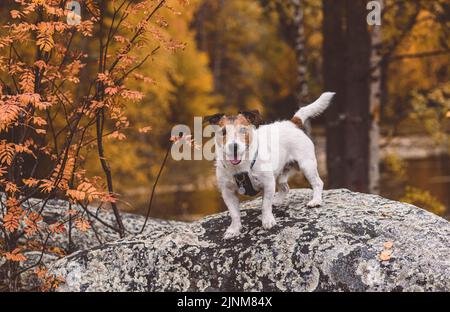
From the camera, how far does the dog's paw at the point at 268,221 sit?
5.59m

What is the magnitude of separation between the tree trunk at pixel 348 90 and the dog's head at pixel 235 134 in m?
5.91

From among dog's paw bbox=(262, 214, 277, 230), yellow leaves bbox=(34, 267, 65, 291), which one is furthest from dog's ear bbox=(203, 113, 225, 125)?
yellow leaves bbox=(34, 267, 65, 291)

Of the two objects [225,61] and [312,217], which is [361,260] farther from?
[225,61]

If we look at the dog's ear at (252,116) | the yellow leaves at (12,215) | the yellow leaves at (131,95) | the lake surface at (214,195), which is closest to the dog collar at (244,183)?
the dog's ear at (252,116)

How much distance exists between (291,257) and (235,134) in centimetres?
124

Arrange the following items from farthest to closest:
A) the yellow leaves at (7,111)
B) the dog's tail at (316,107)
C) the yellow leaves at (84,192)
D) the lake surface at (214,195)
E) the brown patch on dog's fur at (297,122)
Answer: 1. the lake surface at (214,195)
2. the dog's tail at (316,107)
3. the brown patch on dog's fur at (297,122)
4. the yellow leaves at (84,192)
5. the yellow leaves at (7,111)

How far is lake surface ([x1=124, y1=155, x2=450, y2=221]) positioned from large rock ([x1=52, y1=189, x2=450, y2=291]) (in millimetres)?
12877

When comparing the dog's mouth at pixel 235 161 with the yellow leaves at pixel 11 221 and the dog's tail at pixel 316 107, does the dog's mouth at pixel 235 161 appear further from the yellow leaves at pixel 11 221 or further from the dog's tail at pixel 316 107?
the yellow leaves at pixel 11 221

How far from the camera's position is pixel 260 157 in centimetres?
555

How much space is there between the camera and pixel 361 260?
16.4 ft

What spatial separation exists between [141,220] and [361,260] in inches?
172

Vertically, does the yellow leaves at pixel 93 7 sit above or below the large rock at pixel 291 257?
above

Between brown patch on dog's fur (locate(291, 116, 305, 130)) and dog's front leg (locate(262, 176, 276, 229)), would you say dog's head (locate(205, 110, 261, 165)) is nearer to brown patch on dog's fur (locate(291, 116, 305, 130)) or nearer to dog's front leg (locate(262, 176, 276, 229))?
dog's front leg (locate(262, 176, 276, 229))

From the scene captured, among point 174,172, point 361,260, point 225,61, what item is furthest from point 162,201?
point 225,61
